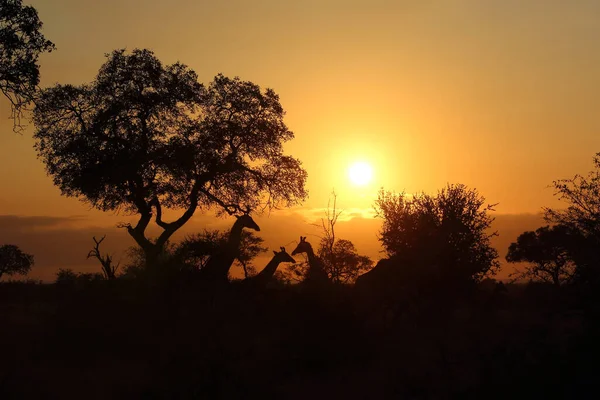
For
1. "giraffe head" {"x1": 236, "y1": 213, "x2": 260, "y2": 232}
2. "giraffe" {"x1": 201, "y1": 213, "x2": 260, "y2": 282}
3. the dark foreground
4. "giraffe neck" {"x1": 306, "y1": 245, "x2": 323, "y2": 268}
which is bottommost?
the dark foreground

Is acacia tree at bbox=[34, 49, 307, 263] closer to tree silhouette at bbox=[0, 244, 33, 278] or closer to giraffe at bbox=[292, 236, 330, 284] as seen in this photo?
giraffe at bbox=[292, 236, 330, 284]

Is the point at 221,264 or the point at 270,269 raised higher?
the point at 270,269

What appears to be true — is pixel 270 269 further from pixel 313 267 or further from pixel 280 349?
pixel 280 349

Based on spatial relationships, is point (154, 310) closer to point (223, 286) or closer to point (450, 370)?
point (223, 286)

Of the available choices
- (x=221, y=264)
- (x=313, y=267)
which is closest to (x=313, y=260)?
(x=313, y=267)

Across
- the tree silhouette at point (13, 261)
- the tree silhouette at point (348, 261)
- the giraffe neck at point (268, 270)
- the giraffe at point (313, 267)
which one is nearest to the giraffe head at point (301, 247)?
the giraffe at point (313, 267)

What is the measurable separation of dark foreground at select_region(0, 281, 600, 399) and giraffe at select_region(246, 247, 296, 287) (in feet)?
4.20

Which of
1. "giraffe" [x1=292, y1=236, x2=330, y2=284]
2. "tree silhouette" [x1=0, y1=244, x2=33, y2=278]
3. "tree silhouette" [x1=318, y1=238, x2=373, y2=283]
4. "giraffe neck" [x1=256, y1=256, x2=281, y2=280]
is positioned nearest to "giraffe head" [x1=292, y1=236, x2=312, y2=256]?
"giraffe" [x1=292, y1=236, x2=330, y2=284]

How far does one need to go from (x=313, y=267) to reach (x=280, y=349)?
35.6 ft

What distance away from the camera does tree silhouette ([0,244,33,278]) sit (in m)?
73.9

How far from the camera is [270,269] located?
31.9m

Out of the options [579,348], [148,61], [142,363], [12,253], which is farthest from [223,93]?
[12,253]

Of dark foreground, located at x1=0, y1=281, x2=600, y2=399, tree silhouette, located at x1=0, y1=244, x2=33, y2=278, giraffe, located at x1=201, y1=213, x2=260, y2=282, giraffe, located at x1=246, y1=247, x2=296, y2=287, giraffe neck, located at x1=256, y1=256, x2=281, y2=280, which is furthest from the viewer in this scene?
tree silhouette, located at x1=0, y1=244, x2=33, y2=278

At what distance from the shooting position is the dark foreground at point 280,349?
15.7 meters
